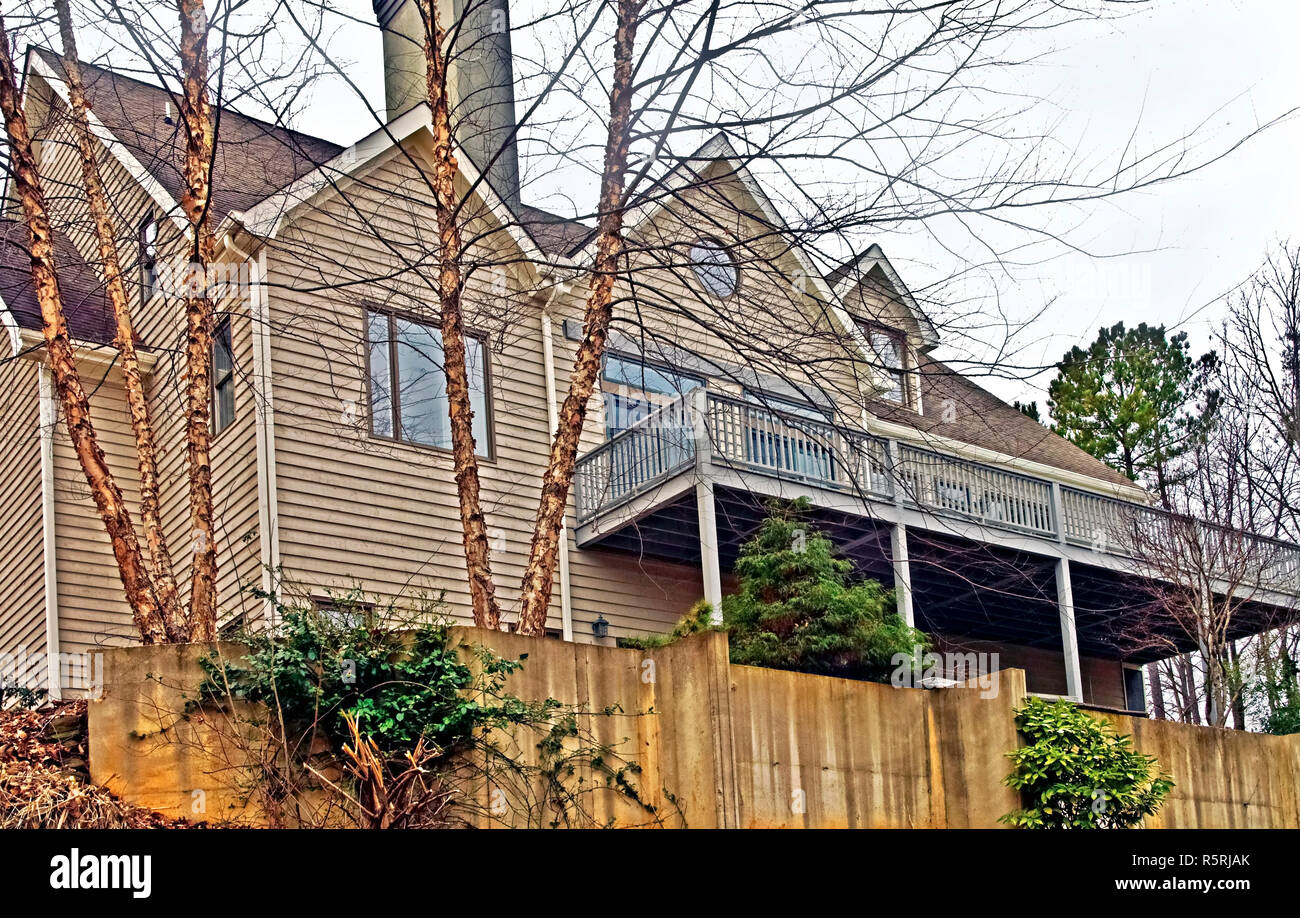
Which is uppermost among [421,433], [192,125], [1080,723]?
[192,125]

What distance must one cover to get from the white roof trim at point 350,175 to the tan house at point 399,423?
36mm

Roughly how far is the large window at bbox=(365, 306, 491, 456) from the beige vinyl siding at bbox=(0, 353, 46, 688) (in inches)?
147

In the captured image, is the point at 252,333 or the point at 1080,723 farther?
the point at 252,333

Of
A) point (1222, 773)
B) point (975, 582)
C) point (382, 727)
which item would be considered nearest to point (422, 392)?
point (382, 727)

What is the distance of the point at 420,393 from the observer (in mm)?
15383

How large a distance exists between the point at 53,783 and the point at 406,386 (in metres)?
7.27

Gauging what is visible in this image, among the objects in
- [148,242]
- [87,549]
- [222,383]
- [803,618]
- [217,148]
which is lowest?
[803,618]

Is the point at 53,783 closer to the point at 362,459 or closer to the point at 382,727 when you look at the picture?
the point at 382,727

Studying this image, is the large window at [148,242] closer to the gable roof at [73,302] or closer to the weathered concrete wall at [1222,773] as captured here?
the gable roof at [73,302]

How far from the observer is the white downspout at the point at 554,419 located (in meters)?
16.0
